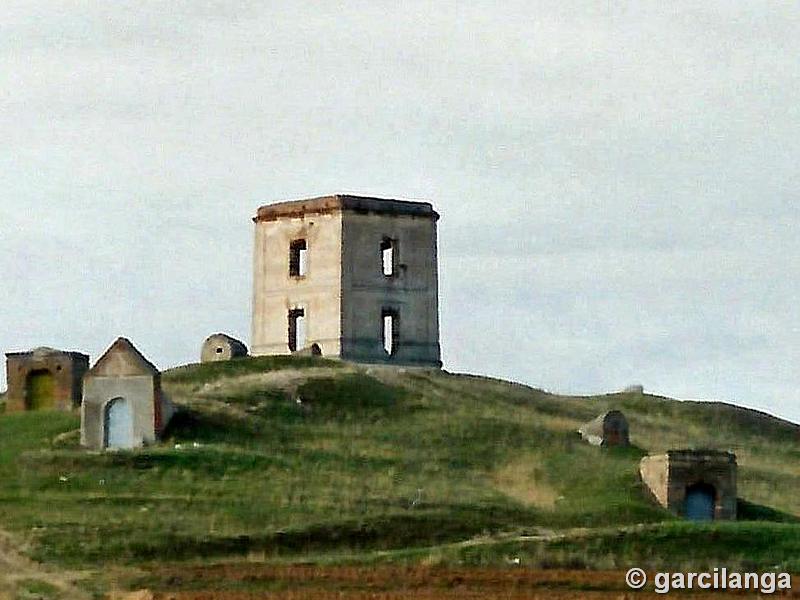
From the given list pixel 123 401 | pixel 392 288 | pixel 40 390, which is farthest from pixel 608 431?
pixel 40 390

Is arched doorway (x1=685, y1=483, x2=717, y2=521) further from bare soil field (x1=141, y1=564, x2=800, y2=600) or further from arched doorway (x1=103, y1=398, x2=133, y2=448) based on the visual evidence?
arched doorway (x1=103, y1=398, x2=133, y2=448)

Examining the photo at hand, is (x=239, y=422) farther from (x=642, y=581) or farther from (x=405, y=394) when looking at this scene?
(x=642, y=581)

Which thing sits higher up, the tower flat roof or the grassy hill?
the tower flat roof

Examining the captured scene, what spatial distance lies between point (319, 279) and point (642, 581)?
2815 centimetres

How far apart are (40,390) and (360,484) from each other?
1142 centimetres

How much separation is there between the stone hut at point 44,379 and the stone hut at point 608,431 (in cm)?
1293

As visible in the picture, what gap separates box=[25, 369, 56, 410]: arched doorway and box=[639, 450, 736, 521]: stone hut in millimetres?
15298

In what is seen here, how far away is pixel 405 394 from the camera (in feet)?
196

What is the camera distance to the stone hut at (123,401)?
51.4 m

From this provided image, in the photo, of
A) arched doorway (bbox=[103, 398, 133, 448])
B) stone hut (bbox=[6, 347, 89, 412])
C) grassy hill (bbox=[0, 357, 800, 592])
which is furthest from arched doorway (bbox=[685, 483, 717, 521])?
stone hut (bbox=[6, 347, 89, 412])

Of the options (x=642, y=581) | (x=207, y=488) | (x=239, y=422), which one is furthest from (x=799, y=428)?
(x=642, y=581)

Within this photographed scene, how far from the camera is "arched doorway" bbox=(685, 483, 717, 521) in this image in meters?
51.6

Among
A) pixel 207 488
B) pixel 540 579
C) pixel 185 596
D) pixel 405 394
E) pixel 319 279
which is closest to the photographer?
pixel 185 596

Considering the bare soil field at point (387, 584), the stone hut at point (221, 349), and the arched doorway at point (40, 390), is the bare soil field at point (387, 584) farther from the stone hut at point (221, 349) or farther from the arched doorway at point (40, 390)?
the stone hut at point (221, 349)
